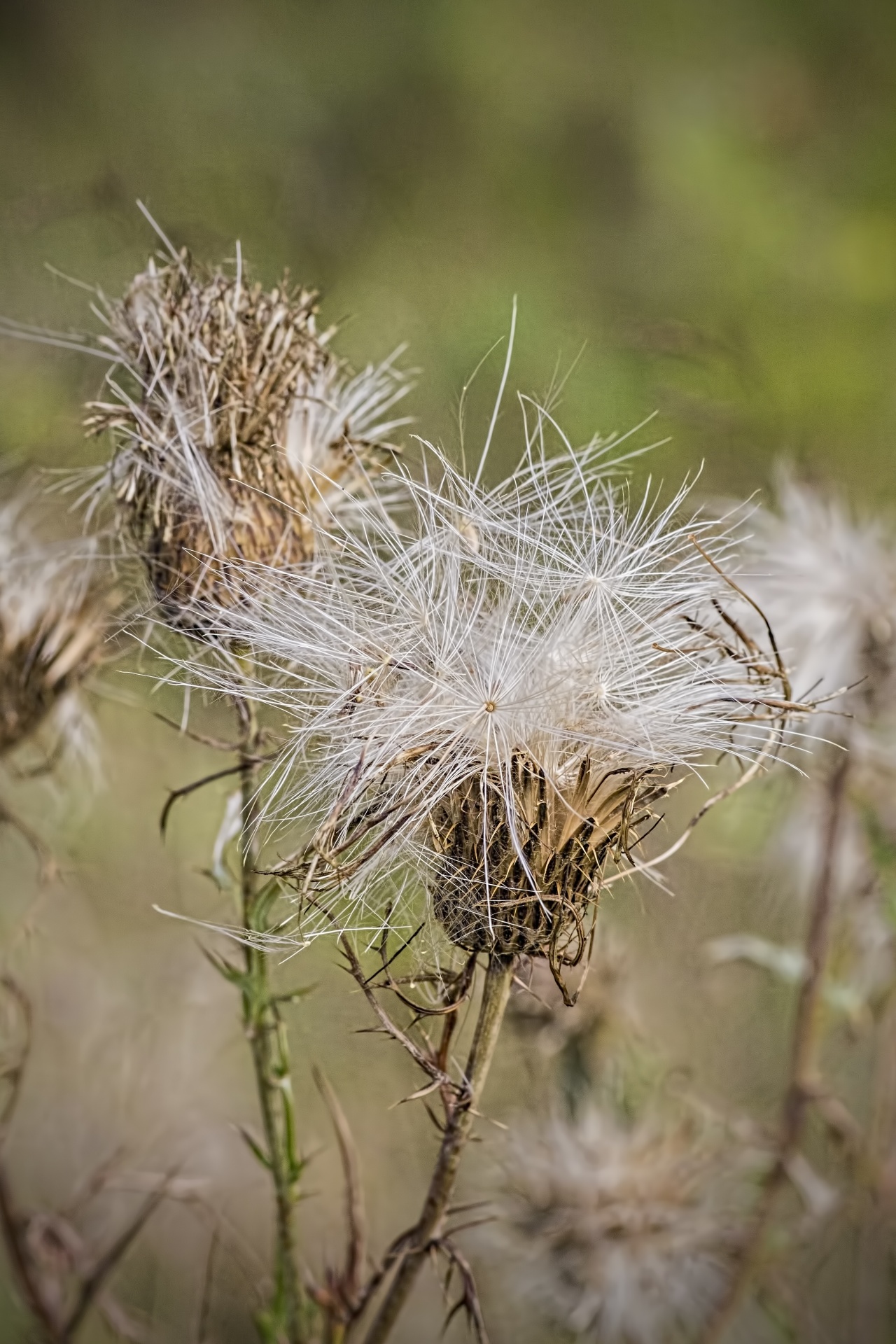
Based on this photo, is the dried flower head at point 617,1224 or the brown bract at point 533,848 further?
the dried flower head at point 617,1224

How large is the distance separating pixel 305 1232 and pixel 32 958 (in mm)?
404

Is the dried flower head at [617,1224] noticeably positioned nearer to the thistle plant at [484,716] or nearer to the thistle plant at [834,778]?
the thistle plant at [834,778]

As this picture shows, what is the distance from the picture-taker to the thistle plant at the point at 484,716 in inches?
17.8

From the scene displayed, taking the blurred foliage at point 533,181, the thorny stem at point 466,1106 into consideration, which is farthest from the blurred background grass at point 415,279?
the thorny stem at point 466,1106

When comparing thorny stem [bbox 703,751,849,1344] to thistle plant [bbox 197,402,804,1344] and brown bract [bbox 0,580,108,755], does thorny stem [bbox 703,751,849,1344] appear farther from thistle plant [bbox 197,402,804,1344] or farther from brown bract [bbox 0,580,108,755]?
brown bract [bbox 0,580,108,755]

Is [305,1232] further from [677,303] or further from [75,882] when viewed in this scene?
[677,303]

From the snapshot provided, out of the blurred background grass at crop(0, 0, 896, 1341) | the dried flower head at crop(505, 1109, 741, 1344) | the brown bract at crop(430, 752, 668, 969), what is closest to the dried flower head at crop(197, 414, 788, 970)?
the brown bract at crop(430, 752, 668, 969)

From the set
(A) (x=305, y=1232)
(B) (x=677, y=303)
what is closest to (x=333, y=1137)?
(A) (x=305, y=1232)

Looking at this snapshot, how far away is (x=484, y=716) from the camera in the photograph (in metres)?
0.48

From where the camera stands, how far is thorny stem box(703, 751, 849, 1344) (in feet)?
2.70

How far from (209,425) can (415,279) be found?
0.62 m

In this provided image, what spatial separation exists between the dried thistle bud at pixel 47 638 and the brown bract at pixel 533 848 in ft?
1.10

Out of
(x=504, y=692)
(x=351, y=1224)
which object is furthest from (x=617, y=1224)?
(x=504, y=692)

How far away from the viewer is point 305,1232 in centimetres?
107
